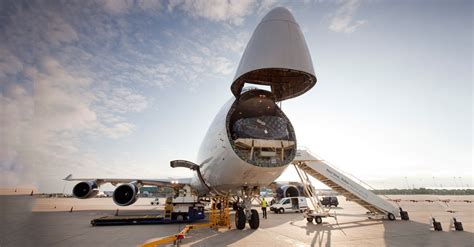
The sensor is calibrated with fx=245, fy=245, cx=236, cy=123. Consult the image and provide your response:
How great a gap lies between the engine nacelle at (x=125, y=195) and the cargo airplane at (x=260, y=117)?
5.14 meters

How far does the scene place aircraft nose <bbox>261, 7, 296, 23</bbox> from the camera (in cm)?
722

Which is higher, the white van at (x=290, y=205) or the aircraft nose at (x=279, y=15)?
the aircraft nose at (x=279, y=15)

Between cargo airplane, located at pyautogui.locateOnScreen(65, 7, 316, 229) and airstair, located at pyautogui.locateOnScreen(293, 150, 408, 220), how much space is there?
6.11m

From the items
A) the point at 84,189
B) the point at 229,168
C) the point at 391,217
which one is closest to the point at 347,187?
the point at 391,217

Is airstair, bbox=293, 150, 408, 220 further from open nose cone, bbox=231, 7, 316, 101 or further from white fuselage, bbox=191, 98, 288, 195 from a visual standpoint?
open nose cone, bbox=231, 7, 316, 101

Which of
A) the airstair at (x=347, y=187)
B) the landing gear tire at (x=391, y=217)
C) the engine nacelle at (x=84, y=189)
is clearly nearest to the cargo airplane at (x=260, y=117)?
the airstair at (x=347, y=187)

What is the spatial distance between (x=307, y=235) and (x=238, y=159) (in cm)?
482

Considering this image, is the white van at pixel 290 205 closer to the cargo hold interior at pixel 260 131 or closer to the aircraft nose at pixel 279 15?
the cargo hold interior at pixel 260 131

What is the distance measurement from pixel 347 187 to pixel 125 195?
44.9 feet

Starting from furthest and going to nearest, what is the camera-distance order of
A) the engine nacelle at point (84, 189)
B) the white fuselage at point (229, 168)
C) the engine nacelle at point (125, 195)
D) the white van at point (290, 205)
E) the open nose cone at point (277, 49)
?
1. the white van at point (290, 205)
2. the engine nacelle at point (84, 189)
3. the engine nacelle at point (125, 195)
4. the white fuselage at point (229, 168)
5. the open nose cone at point (277, 49)

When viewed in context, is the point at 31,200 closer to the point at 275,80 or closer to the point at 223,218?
the point at 223,218

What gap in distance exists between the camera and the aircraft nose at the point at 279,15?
23.7 ft

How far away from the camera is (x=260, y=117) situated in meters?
9.81

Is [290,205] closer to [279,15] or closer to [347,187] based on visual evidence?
[347,187]
